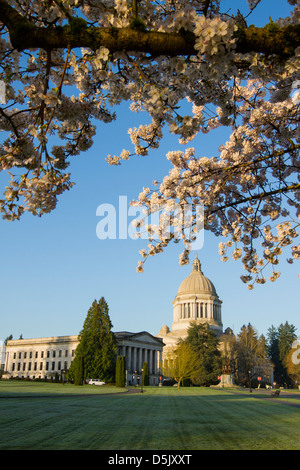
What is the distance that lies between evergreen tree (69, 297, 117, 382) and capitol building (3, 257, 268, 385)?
8.22 m

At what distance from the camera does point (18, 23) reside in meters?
4.60

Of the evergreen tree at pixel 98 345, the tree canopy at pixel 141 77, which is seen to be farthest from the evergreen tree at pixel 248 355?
the tree canopy at pixel 141 77

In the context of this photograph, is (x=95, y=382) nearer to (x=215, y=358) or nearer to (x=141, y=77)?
(x=215, y=358)

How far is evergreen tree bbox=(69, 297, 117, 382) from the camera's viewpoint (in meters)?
63.8

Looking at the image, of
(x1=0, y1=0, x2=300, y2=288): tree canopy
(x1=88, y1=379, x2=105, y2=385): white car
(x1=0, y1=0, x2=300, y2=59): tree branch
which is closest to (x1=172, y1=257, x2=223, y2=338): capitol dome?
(x1=88, y1=379, x2=105, y2=385): white car

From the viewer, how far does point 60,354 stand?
304 feet

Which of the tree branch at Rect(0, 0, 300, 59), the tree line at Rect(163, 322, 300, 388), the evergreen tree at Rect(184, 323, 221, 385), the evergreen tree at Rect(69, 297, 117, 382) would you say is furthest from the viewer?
the evergreen tree at Rect(184, 323, 221, 385)

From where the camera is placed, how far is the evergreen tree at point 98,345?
63750 mm

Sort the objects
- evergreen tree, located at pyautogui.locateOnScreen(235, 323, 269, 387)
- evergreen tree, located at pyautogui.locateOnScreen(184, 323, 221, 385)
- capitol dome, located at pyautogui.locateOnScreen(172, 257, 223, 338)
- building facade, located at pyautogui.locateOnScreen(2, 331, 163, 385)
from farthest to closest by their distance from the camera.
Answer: capitol dome, located at pyautogui.locateOnScreen(172, 257, 223, 338) < building facade, located at pyautogui.locateOnScreen(2, 331, 163, 385) < evergreen tree, located at pyautogui.locateOnScreen(235, 323, 269, 387) < evergreen tree, located at pyautogui.locateOnScreen(184, 323, 221, 385)

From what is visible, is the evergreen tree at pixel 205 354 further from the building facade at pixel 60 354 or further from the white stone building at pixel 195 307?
the white stone building at pixel 195 307

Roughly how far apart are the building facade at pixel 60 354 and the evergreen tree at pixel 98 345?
628 inches

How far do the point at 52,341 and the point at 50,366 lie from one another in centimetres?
582

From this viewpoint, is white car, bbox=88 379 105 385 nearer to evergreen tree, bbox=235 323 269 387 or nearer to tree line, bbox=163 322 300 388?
tree line, bbox=163 322 300 388
